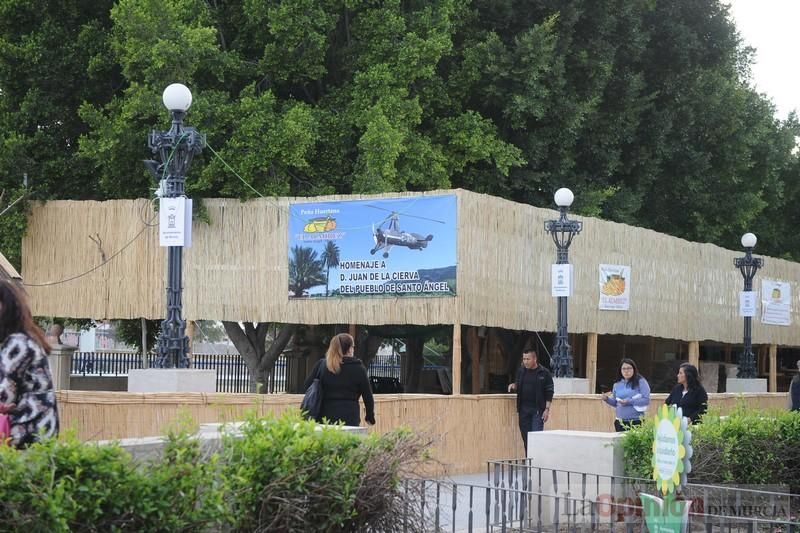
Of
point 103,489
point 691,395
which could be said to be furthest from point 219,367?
point 103,489

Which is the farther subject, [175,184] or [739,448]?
[175,184]

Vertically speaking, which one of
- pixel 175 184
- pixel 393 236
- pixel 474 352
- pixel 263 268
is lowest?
pixel 474 352

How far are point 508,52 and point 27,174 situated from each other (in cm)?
1032

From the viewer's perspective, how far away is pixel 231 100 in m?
25.0

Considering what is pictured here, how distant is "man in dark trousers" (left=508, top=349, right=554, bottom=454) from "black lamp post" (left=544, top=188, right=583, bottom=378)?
4.62m

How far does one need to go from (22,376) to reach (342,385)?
4845 mm

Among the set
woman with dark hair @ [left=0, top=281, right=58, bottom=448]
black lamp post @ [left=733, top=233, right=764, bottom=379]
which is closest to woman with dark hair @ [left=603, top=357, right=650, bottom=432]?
woman with dark hair @ [left=0, top=281, right=58, bottom=448]

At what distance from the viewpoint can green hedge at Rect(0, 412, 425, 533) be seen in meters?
5.77

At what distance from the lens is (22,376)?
673 cm

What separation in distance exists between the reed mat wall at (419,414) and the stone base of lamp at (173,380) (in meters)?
0.49

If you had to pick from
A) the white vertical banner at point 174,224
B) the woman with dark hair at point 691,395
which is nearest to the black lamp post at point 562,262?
the woman with dark hair at point 691,395

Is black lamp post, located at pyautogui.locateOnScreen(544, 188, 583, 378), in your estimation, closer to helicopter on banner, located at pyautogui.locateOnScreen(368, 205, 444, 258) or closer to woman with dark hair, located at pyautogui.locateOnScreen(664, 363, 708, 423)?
helicopter on banner, located at pyautogui.locateOnScreen(368, 205, 444, 258)

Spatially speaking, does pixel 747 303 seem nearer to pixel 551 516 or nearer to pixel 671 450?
pixel 551 516

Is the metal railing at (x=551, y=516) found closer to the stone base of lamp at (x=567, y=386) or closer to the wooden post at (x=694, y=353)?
the stone base of lamp at (x=567, y=386)
